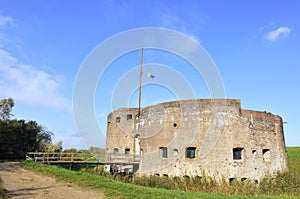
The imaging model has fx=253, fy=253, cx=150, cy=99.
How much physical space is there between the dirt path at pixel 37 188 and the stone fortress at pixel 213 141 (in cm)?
766

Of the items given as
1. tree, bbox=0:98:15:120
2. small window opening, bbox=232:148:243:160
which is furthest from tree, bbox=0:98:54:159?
small window opening, bbox=232:148:243:160

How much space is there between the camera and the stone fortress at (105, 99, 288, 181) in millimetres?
15375

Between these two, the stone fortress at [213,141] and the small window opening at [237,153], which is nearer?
the stone fortress at [213,141]

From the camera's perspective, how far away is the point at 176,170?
1614cm

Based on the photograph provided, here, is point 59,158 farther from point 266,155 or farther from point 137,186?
point 266,155

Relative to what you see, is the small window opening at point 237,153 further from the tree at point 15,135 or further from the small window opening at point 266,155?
the tree at point 15,135

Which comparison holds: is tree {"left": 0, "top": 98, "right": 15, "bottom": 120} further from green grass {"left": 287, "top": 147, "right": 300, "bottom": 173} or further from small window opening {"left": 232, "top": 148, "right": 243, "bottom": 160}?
green grass {"left": 287, "top": 147, "right": 300, "bottom": 173}

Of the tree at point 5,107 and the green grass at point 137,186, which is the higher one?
the tree at point 5,107

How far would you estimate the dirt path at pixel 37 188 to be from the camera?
7859 mm

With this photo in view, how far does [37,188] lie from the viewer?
8711 millimetres

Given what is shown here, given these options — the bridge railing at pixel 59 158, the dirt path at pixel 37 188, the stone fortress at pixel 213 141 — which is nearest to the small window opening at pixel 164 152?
the stone fortress at pixel 213 141

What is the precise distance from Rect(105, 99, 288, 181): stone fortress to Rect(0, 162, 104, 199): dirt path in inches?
301

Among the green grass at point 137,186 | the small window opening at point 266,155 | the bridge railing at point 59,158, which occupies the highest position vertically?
the small window opening at point 266,155

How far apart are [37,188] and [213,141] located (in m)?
10.4
